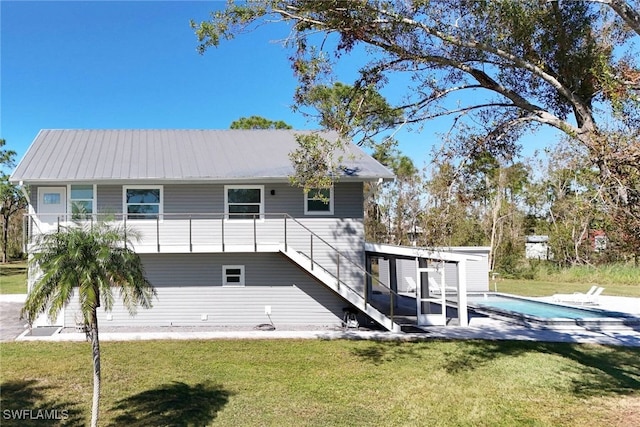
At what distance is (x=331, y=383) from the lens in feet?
28.6

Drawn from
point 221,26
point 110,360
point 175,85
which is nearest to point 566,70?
point 221,26

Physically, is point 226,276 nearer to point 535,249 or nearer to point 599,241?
point 599,241

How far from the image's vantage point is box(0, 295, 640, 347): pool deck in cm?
1241

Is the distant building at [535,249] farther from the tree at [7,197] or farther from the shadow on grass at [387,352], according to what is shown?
the tree at [7,197]

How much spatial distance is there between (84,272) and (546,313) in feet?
57.3

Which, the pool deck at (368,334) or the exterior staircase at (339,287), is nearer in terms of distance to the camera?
the pool deck at (368,334)

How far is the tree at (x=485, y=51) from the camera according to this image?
7055 mm

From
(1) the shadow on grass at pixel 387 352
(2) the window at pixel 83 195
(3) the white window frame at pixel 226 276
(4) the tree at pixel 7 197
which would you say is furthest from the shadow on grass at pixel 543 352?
(4) the tree at pixel 7 197

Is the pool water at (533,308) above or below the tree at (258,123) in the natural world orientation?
below

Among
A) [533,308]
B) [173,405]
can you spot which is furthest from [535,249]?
[173,405]

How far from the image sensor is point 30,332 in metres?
12.8

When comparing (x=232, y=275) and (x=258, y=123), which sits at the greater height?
(x=258, y=123)

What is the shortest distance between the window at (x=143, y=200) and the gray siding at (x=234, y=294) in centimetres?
148

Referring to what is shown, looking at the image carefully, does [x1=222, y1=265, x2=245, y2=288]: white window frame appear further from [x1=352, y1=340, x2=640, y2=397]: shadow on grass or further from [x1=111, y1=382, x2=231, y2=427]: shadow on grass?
[x1=111, y1=382, x2=231, y2=427]: shadow on grass
